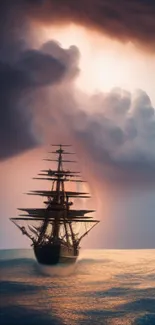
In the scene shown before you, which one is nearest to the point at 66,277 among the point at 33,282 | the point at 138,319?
the point at 33,282

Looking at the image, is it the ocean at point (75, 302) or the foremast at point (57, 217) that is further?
the foremast at point (57, 217)

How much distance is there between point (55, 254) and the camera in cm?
1556

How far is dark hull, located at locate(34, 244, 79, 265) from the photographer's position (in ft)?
50.8

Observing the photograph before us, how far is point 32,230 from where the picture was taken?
1611cm

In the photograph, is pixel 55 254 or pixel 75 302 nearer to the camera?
pixel 75 302

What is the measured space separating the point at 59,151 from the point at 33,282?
4663 millimetres

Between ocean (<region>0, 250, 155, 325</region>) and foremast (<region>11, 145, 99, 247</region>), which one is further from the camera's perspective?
foremast (<region>11, 145, 99, 247</region>)

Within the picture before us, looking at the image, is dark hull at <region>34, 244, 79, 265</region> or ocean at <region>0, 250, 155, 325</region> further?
dark hull at <region>34, 244, 79, 265</region>

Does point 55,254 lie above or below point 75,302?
above

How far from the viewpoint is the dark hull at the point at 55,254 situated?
15.5m

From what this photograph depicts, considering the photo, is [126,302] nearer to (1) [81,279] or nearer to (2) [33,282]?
(1) [81,279]

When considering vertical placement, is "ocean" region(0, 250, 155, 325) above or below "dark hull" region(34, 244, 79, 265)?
below

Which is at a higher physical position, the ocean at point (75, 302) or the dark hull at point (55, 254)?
the dark hull at point (55, 254)

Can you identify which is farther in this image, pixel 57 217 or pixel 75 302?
pixel 57 217
